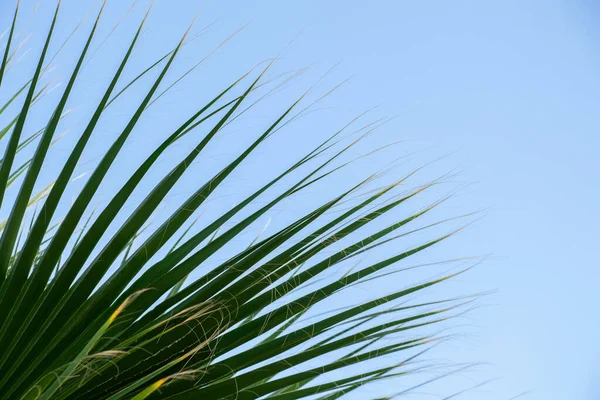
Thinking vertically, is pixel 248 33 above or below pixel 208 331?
above

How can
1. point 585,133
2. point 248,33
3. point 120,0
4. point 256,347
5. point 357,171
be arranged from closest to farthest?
point 256,347 < point 357,171 < point 120,0 < point 248,33 < point 585,133

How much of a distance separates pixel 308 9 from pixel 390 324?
3.74 metres

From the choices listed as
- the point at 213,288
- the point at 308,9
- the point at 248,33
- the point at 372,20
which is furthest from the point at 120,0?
the point at 213,288

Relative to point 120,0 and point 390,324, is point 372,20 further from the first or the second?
point 390,324

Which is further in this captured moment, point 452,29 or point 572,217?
point 572,217

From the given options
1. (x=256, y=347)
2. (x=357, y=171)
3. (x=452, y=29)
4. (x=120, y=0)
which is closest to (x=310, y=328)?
(x=256, y=347)

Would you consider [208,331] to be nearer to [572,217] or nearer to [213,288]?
[213,288]

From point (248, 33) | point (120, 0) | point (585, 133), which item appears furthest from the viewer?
point (585, 133)

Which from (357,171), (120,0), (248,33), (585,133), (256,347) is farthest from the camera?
(585,133)

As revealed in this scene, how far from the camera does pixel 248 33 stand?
13.8ft

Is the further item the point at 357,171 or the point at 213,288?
the point at 357,171

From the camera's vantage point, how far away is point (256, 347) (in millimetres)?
671

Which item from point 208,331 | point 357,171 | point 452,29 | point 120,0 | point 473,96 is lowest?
point 208,331

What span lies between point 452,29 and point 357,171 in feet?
4.31
